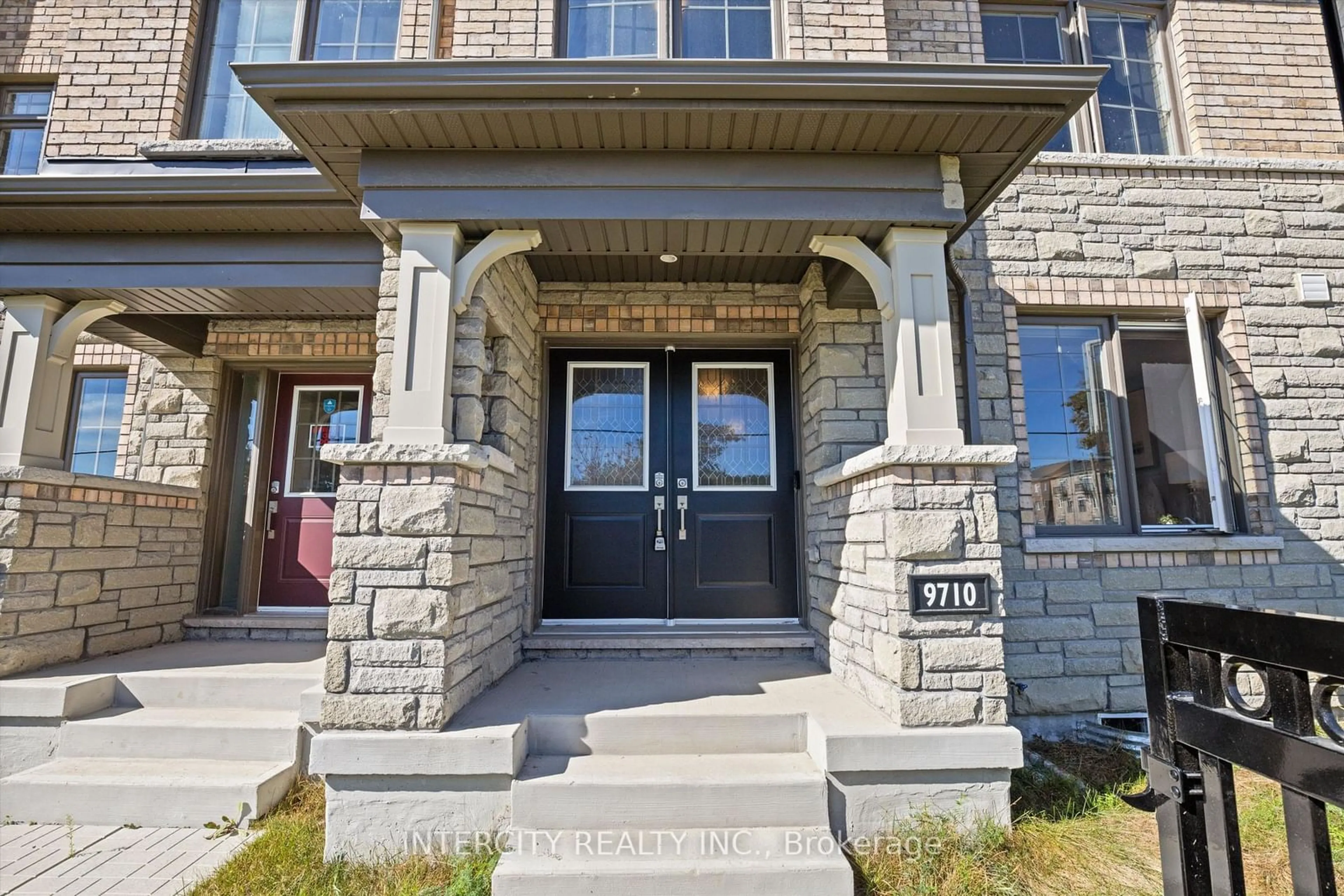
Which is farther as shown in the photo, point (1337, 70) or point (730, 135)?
point (730, 135)

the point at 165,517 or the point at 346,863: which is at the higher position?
the point at 165,517

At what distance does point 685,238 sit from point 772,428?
158 centimetres

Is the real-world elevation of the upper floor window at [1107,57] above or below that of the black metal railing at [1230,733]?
above

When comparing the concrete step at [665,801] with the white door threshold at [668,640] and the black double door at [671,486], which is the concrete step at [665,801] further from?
the black double door at [671,486]

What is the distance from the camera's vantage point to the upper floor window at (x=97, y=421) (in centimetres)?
476

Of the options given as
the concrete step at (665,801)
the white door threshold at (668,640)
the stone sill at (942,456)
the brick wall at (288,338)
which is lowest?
the concrete step at (665,801)

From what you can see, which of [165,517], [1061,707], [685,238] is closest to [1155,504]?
[1061,707]

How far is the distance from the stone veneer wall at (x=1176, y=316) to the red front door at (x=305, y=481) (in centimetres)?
441

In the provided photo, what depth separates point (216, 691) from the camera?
3.31 m

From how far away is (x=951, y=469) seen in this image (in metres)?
2.74

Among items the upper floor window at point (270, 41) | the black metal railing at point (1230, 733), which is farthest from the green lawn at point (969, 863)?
the upper floor window at point (270, 41)

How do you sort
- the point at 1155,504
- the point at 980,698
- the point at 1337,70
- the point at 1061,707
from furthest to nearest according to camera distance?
the point at 1155,504, the point at 1061,707, the point at 980,698, the point at 1337,70

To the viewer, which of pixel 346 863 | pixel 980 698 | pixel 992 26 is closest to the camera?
pixel 346 863

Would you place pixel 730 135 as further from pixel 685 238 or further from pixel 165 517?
pixel 165 517
